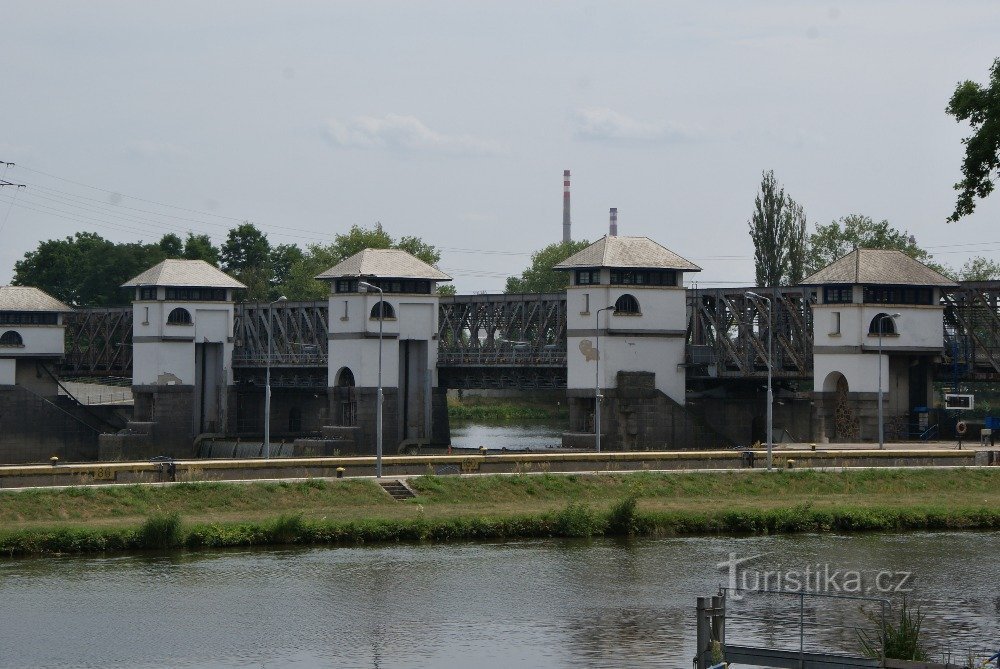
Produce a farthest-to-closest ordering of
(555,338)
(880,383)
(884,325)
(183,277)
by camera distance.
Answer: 1. (183,277)
2. (555,338)
3. (884,325)
4. (880,383)

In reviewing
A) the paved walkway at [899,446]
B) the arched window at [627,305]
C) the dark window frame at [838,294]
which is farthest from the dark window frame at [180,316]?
the dark window frame at [838,294]

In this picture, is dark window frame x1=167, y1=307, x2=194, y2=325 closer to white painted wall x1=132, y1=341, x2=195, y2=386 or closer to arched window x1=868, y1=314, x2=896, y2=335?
white painted wall x1=132, y1=341, x2=195, y2=386

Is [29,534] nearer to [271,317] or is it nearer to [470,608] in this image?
[470,608]

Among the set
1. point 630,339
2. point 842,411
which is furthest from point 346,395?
point 842,411

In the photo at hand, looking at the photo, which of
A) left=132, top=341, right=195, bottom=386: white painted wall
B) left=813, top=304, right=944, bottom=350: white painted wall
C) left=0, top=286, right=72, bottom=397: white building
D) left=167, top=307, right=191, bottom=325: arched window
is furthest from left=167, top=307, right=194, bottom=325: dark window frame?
left=813, top=304, right=944, bottom=350: white painted wall

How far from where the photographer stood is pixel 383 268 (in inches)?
4934

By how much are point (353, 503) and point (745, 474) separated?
21829 mm

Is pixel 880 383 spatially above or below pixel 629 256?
below

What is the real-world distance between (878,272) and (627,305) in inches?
695

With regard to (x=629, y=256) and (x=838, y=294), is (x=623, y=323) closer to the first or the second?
(x=629, y=256)

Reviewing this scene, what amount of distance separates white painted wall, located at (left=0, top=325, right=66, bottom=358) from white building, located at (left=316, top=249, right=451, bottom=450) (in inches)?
1489

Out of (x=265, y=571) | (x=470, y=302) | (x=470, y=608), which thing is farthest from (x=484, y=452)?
(x=470, y=302)

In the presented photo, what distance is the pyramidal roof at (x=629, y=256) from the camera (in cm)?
11512

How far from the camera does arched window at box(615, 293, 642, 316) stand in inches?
4528
